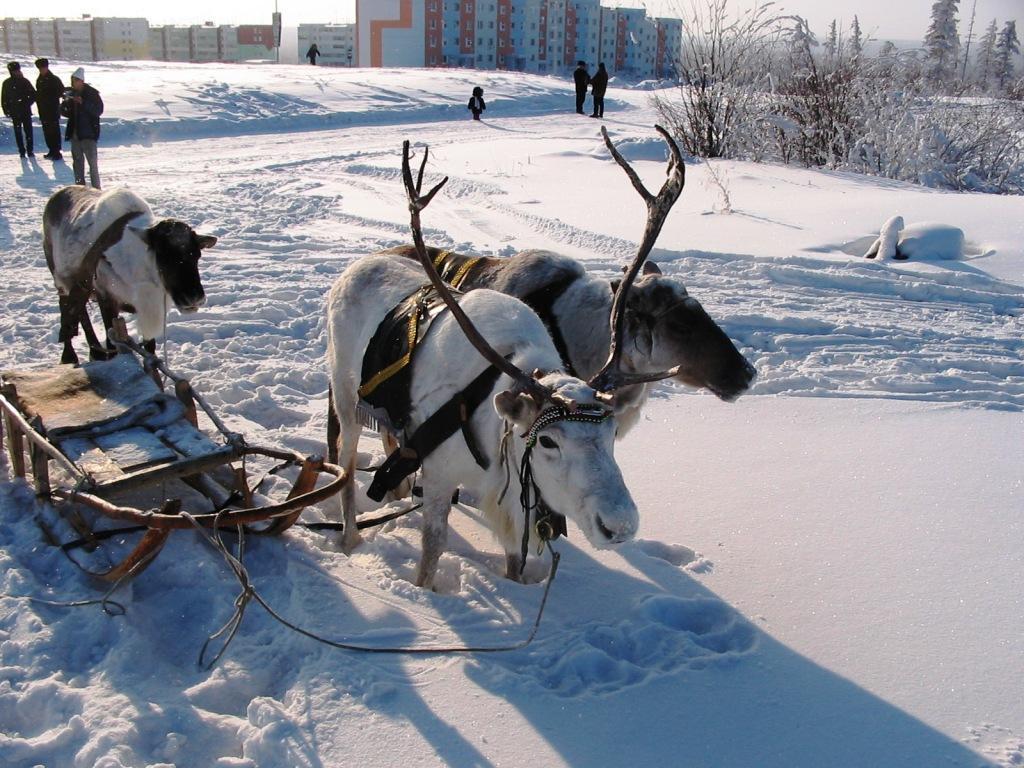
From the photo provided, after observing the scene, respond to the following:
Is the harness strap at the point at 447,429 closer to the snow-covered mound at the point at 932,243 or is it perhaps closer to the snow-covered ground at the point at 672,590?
the snow-covered ground at the point at 672,590

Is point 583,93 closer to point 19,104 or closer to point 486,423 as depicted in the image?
point 19,104

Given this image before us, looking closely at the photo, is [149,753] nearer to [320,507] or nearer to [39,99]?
[320,507]

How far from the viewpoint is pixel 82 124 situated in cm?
1177

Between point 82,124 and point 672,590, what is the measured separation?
37.7ft

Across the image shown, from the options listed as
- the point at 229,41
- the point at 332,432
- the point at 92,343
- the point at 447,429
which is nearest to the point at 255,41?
the point at 229,41

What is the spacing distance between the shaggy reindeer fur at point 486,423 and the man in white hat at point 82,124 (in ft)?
32.2

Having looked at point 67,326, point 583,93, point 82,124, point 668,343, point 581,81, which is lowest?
point 67,326

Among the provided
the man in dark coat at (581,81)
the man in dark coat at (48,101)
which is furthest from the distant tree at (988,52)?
the man in dark coat at (48,101)

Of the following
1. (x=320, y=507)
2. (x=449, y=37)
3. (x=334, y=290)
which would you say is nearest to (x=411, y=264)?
(x=334, y=290)

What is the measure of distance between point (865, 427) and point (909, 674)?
2407 mm

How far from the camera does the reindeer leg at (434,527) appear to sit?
3.31 metres

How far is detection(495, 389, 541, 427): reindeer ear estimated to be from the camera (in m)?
2.73

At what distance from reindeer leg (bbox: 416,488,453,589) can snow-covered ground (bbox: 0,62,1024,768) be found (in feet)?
0.42

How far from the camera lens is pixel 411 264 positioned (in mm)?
4117
